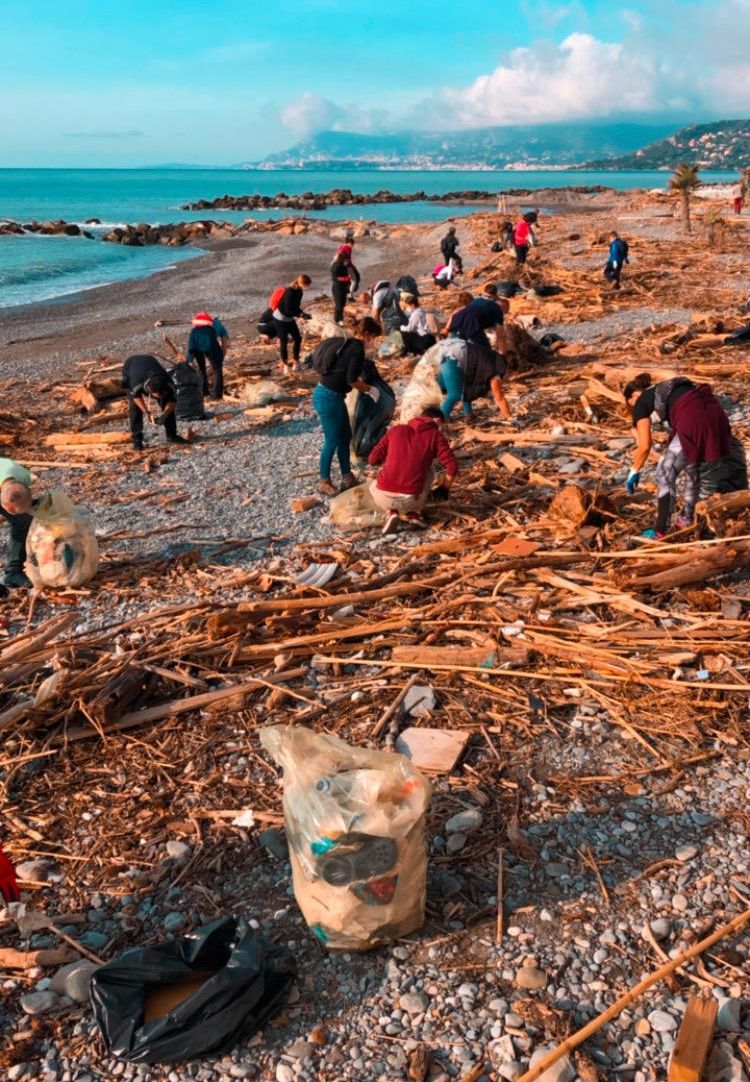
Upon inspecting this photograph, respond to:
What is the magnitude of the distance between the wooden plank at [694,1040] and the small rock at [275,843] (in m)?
1.90

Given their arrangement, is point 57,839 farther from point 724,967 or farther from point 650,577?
point 650,577

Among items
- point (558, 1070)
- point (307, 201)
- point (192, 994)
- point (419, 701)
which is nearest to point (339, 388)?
point (419, 701)

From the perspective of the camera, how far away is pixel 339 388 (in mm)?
8383

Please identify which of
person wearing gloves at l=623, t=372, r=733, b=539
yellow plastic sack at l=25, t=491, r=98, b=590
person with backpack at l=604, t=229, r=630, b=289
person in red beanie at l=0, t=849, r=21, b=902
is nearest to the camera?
person in red beanie at l=0, t=849, r=21, b=902

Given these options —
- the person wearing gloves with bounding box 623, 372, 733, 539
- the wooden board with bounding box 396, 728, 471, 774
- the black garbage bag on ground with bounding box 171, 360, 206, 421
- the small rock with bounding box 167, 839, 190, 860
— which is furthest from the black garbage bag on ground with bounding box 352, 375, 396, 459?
the small rock with bounding box 167, 839, 190, 860

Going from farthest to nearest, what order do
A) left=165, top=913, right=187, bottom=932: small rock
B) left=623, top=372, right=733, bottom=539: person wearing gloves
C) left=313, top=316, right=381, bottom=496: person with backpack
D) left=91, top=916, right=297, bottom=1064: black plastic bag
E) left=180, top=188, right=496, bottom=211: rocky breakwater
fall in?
left=180, top=188, right=496, bottom=211: rocky breakwater < left=313, top=316, right=381, bottom=496: person with backpack < left=623, top=372, right=733, bottom=539: person wearing gloves < left=165, top=913, right=187, bottom=932: small rock < left=91, top=916, right=297, bottom=1064: black plastic bag

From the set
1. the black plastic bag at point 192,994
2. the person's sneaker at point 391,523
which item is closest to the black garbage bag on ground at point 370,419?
the person's sneaker at point 391,523

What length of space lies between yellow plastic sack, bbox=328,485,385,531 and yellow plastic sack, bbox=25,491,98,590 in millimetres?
2303

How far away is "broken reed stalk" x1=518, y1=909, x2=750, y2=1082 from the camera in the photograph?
2925mm

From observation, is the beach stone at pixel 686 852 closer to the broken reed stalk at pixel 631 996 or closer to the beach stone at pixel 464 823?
the broken reed stalk at pixel 631 996

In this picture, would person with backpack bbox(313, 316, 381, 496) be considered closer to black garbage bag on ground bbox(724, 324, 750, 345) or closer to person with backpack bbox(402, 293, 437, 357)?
person with backpack bbox(402, 293, 437, 357)

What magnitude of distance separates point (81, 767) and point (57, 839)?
1.87ft

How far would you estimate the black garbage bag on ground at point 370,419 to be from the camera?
9.30m

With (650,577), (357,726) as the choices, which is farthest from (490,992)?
(650,577)
